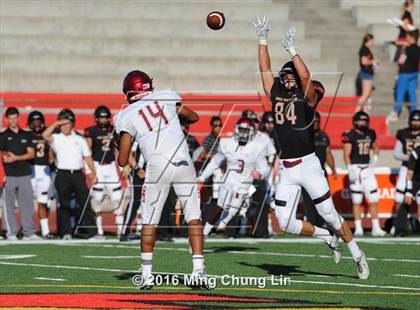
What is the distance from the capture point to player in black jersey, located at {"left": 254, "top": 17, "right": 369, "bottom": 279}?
34.6ft

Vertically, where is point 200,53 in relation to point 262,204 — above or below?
above

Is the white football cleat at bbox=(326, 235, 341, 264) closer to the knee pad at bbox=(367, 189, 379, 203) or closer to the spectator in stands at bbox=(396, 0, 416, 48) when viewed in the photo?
the knee pad at bbox=(367, 189, 379, 203)

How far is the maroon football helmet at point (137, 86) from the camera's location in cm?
984

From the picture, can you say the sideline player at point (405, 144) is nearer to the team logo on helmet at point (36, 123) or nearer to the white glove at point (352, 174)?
the white glove at point (352, 174)

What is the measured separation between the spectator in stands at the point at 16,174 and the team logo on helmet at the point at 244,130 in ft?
9.94

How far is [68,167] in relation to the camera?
1677cm

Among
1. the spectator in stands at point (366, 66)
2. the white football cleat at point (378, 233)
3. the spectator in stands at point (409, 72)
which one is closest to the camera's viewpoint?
the white football cleat at point (378, 233)

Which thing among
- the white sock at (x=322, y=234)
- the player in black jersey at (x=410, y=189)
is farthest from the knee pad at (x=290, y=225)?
the player in black jersey at (x=410, y=189)

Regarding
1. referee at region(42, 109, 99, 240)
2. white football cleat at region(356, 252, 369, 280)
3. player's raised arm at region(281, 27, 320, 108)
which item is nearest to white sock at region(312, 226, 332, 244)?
white football cleat at region(356, 252, 369, 280)

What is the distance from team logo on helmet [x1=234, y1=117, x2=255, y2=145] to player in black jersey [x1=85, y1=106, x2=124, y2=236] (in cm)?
217

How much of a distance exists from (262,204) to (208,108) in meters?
4.24

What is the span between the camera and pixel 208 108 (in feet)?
68.9

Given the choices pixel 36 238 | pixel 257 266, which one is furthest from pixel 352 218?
pixel 257 266

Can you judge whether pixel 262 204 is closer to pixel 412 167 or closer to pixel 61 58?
pixel 412 167
